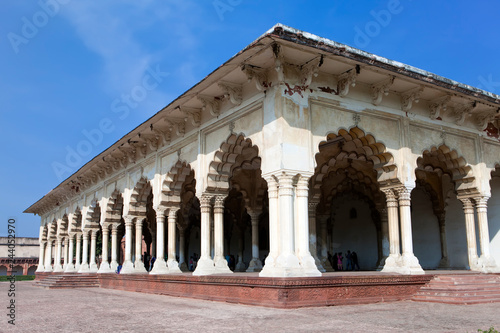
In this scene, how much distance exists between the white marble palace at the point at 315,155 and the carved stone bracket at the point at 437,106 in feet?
0.08

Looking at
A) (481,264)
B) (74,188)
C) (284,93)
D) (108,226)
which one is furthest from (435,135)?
(74,188)

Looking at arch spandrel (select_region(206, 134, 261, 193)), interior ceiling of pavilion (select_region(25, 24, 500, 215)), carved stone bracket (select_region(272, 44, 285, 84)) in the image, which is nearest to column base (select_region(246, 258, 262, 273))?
arch spandrel (select_region(206, 134, 261, 193))

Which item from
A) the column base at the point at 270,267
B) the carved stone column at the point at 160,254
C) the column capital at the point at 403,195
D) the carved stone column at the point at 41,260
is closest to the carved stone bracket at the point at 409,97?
the column capital at the point at 403,195

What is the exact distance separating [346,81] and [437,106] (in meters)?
3.00

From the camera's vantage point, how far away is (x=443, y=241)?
1628 cm

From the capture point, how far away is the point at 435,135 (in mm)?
12188

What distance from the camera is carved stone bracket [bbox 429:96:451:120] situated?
11.9 meters

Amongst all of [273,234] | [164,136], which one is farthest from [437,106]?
[164,136]

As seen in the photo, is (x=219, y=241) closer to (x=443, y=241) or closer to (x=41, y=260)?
(x=443, y=241)

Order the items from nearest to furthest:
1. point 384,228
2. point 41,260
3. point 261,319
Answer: point 261,319
point 384,228
point 41,260

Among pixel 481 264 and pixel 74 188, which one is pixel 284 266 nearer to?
pixel 481 264

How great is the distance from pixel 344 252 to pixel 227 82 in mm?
11743

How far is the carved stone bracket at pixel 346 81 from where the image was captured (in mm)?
10274

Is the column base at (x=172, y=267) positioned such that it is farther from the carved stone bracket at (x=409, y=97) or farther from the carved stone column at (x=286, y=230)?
the carved stone bracket at (x=409, y=97)
